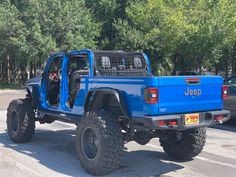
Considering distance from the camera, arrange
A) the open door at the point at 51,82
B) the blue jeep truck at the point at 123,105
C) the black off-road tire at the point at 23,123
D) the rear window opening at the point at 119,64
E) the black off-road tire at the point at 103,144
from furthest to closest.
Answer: the black off-road tire at the point at 23,123
the open door at the point at 51,82
the rear window opening at the point at 119,64
the black off-road tire at the point at 103,144
the blue jeep truck at the point at 123,105

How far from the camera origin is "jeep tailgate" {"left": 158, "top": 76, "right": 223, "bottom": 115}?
668 cm

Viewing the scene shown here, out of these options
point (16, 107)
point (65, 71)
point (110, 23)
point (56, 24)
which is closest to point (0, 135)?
point (16, 107)

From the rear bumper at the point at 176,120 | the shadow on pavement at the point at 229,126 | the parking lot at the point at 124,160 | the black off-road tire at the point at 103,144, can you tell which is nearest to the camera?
the rear bumper at the point at 176,120

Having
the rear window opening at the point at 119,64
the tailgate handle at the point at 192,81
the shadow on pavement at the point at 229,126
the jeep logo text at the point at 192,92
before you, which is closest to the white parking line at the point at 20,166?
the rear window opening at the point at 119,64

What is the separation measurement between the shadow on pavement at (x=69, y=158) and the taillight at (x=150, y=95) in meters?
1.41

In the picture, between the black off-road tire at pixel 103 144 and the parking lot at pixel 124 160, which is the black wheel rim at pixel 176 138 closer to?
the parking lot at pixel 124 160

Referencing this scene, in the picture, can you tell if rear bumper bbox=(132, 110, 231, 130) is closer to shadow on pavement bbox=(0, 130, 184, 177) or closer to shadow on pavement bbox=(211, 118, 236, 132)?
shadow on pavement bbox=(0, 130, 184, 177)

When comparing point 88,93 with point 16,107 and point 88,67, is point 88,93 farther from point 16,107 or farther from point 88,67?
point 16,107

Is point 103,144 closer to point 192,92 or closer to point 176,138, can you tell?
point 192,92

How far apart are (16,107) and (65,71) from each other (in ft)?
5.92

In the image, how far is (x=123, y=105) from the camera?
6961 millimetres

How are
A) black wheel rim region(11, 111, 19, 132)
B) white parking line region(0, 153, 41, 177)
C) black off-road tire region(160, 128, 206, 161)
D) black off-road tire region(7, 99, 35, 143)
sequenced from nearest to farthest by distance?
white parking line region(0, 153, 41, 177) → black off-road tire region(160, 128, 206, 161) → black off-road tire region(7, 99, 35, 143) → black wheel rim region(11, 111, 19, 132)

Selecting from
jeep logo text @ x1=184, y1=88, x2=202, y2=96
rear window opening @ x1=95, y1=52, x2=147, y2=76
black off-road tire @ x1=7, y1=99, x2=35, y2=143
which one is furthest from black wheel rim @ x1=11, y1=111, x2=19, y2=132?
jeep logo text @ x1=184, y1=88, x2=202, y2=96

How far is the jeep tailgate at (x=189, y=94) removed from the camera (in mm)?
6676
